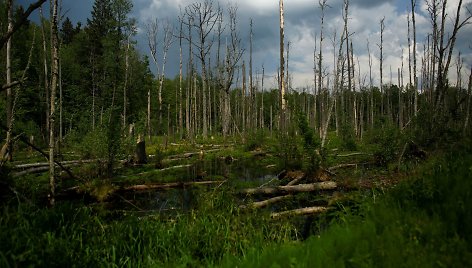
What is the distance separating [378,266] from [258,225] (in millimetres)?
3506

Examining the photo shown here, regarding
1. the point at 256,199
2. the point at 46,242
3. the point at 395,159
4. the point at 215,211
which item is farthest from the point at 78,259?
the point at 395,159

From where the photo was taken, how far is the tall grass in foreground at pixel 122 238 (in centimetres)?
385

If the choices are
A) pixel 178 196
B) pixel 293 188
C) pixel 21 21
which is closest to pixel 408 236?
pixel 21 21

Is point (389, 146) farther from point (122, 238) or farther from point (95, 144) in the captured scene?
point (122, 238)

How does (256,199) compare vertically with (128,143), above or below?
below

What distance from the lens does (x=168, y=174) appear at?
14344mm

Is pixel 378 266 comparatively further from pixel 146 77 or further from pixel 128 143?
pixel 146 77

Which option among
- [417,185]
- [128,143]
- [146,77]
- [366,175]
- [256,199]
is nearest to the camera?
[417,185]

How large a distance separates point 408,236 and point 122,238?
4002 mm

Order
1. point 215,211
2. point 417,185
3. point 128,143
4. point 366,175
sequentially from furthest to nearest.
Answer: point 128,143 → point 366,175 → point 215,211 → point 417,185

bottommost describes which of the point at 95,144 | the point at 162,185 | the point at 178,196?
the point at 178,196

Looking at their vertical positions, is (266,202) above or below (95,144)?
below

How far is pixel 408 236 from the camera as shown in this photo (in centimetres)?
316

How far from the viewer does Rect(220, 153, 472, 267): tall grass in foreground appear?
2818mm
